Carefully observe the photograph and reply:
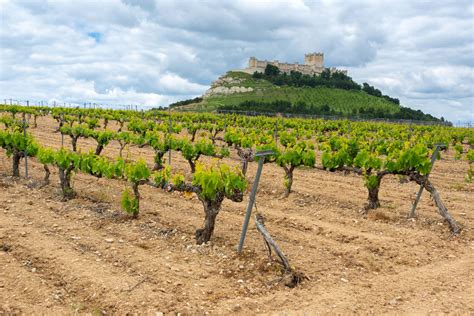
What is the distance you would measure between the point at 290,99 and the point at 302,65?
3994 cm

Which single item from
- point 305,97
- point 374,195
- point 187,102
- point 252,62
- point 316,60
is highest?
point 316,60

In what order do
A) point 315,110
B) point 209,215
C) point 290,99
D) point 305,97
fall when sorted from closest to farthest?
1. point 209,215
2. point 315,110
3. point 290,99
4. point 305,97

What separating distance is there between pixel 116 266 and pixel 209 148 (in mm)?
7992

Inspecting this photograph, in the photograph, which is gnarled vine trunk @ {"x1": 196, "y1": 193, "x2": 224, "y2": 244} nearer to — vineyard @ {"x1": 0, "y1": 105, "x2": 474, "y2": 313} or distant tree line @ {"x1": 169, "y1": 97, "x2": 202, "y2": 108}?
vineyard @ {"x1": 0, "y1": 105, "x2": 474, "y2": 313}

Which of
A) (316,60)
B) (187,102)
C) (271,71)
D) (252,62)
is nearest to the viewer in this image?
(187,102)

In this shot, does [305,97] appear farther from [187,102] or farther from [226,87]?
[187,102]

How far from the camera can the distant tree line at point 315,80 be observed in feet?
411

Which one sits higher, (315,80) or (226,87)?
(315,80)

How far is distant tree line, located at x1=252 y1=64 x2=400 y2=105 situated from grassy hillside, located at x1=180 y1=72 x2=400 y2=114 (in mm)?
3501

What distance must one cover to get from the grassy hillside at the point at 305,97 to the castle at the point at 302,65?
14.4 meters

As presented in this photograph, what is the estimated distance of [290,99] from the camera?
111062mm

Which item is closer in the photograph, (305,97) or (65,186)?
(65,186)

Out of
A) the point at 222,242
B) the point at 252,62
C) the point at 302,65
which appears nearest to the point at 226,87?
the point at 252,62

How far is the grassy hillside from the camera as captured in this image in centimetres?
10756
